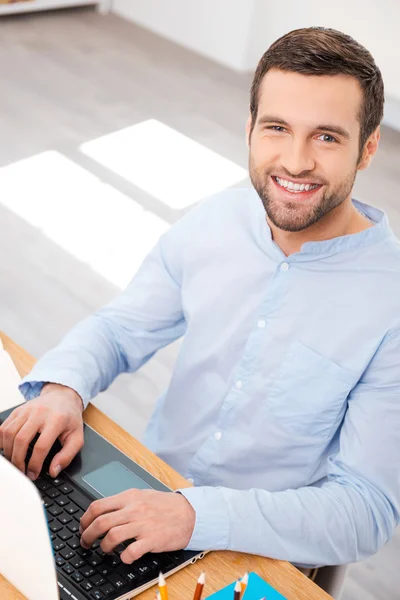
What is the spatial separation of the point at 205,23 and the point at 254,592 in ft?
14.4

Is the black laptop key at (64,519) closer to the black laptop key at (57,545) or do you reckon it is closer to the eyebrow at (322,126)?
the black laptop key at (57,545)

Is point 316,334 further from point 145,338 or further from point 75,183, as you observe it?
point 75,183

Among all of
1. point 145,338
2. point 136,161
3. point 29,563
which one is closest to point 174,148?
point 136,161

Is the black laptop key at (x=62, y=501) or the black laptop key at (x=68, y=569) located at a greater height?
the black laptop key at (x=68, y=569)

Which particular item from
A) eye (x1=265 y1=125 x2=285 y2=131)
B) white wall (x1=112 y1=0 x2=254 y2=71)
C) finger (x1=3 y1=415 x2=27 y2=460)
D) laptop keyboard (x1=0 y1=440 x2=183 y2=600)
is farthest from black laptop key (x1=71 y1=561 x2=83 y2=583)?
white wall (x1=112 y1=0 x2=254 y2=71)

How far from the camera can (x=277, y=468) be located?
4.99 feet

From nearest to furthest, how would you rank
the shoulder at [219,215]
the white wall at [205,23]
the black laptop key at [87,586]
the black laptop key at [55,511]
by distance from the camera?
the black laptop key at [87,586] → the black laptop key at [55,511] → the shoulder at [219,215] → the white wall at [205,23]

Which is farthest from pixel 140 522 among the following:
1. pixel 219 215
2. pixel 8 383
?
pixel 219 215

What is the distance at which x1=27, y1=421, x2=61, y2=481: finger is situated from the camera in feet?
4.11

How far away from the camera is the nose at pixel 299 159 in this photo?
136cm

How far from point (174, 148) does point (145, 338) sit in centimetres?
265

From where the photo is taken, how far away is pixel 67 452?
128cm

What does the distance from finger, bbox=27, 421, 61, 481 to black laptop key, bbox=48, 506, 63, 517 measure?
0.06 metres

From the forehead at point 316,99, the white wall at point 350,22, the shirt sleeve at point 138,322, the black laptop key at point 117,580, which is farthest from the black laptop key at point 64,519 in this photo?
the white wall at point 350,22
